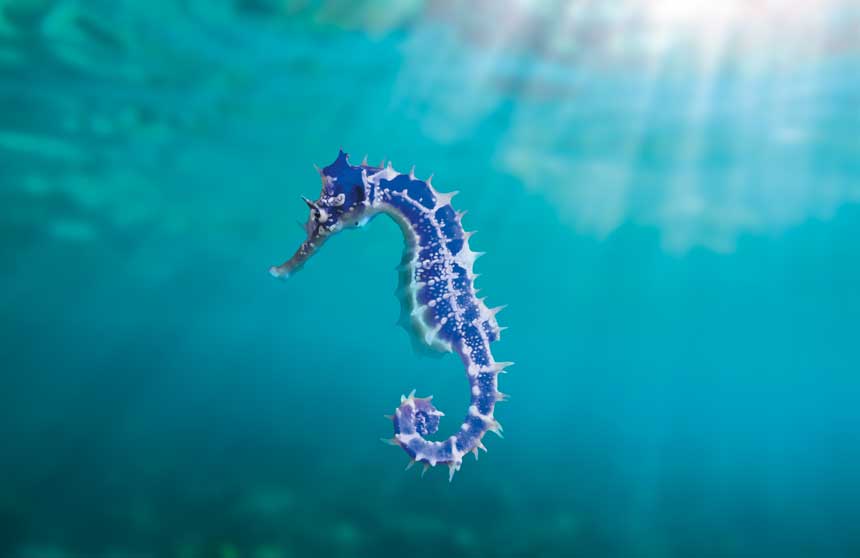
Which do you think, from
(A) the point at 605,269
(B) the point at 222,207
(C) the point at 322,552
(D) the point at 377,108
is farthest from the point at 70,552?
(A) the point at 605,269

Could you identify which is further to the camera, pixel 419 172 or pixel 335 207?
pixel 419 172

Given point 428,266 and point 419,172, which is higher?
point 419,172

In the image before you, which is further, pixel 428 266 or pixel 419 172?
pixel 419 172

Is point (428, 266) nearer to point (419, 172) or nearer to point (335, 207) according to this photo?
point (335, 207)

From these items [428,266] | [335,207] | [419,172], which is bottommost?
[428,266]

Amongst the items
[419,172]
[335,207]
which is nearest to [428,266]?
[335,207]

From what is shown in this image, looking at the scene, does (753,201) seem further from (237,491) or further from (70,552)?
(70,552)
